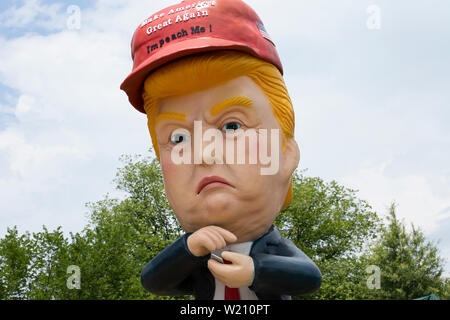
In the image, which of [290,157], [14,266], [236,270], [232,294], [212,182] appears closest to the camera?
[236,270]

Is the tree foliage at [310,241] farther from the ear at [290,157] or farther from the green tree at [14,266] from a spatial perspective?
the ear at [290,157]

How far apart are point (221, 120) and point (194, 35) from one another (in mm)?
689

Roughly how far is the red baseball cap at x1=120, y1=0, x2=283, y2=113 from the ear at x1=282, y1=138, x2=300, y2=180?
0.70m

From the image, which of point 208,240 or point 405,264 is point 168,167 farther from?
point 405,264

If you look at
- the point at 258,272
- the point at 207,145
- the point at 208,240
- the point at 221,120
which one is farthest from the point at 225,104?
the point at 258,272

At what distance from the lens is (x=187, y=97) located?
3553 mm

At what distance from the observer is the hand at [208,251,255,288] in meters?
3.15

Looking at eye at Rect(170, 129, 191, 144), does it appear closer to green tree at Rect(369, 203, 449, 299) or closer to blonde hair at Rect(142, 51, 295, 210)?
blonde hair at Rect(142, 51, 295, 210)

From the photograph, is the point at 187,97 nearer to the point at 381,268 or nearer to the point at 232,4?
the point at 232,4

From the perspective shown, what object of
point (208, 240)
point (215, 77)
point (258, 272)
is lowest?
point (258, 272)

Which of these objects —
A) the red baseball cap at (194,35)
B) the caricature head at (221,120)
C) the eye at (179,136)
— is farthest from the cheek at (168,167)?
the red baseball cap at (194,35)

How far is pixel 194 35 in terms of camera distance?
347 centimetres

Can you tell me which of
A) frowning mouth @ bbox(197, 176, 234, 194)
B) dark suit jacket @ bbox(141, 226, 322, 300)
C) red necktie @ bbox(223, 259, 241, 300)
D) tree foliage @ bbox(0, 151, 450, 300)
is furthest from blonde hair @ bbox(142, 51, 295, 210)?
tree foliage @ bbox(0, 151, 450, 300)
